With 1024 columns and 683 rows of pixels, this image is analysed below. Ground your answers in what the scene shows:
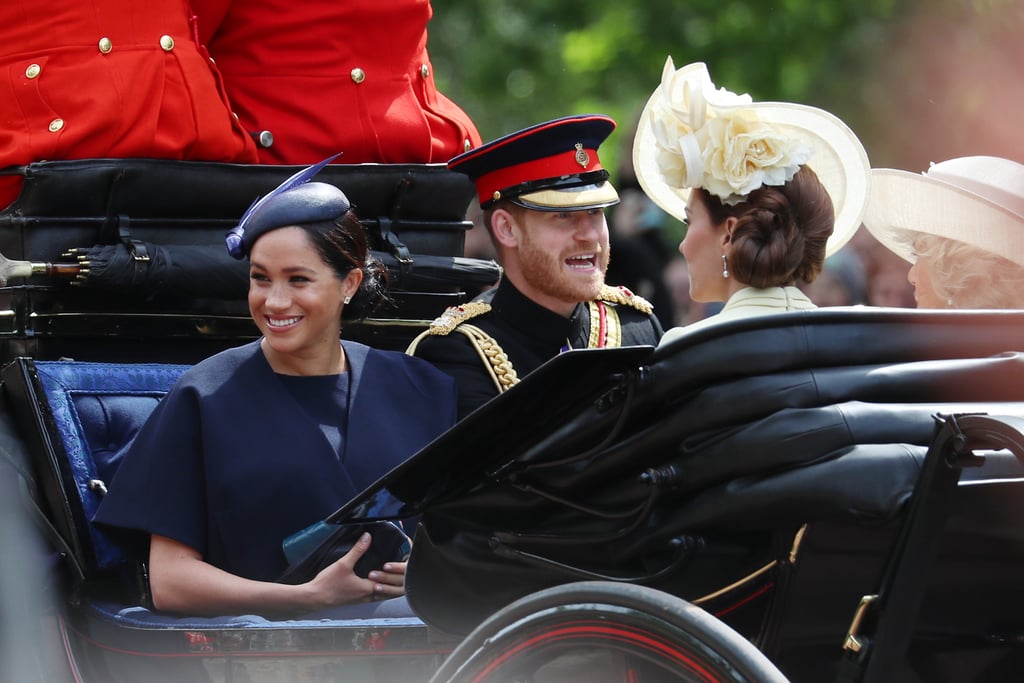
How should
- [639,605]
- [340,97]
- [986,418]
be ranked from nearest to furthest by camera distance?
[986,418]
[639,605]
[340,97]

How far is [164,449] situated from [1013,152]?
25.8 feet

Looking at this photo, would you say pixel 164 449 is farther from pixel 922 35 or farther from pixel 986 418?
pixel 922 35

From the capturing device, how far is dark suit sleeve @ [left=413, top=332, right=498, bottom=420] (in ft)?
11.6

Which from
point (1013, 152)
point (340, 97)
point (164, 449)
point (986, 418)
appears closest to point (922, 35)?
point (1013, 152)

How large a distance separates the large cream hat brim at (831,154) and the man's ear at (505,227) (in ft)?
2.08

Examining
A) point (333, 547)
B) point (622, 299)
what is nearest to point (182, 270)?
point (333, 547)

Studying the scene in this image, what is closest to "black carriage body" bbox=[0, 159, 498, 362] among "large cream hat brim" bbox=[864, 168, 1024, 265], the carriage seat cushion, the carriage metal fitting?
the carriage seat cushion

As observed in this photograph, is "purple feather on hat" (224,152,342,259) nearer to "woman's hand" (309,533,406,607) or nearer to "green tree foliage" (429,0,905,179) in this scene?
"woman's hand" (309,533,406,607)

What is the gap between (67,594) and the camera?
3.17 meters

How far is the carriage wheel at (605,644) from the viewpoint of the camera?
1.91 meters

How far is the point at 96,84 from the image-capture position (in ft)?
11.2

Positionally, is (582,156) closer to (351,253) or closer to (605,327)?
(605,327)

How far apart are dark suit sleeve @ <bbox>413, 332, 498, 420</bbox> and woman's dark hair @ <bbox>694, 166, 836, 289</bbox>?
3.04 feet

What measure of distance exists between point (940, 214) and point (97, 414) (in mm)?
1738
